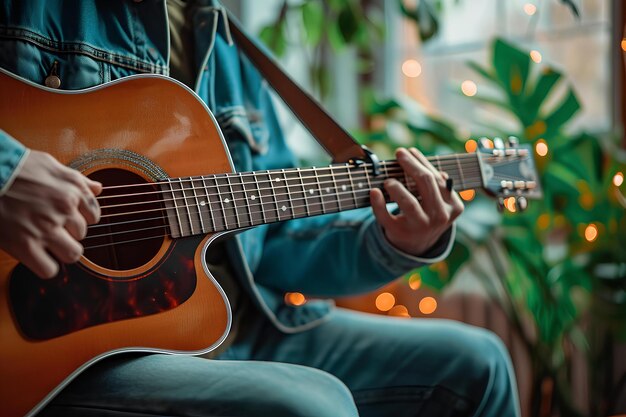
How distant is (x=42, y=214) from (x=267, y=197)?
29cm

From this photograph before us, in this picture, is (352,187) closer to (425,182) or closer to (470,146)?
(425,182)

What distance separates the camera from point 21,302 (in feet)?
2.19

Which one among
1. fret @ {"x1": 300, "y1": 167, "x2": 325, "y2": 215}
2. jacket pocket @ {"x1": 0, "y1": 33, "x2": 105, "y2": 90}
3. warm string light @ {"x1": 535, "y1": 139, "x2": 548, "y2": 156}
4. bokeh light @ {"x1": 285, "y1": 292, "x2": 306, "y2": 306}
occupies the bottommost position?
bokeh light @ {"x1": 285, "y1": 292, "x2": 306, "y2": 306}

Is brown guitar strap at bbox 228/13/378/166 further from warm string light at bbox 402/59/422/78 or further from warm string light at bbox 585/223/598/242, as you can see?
warm string light at bbox 402/59/422/78

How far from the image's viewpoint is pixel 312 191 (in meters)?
0.88

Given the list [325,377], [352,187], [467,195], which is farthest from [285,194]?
[467,195]

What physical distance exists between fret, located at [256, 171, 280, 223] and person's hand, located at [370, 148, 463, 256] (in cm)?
16

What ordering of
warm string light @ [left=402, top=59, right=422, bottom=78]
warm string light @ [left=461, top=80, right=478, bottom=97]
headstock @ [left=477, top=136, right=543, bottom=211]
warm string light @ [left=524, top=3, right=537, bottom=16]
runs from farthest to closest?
warm string light @ [left=402, top=59, right=422, bottom=78] < warm string light @ [left=524, top=3, right=537, bottom=16] < warm string light @ [left=461, top=80, right=478, bottom=97] < headstock @ [left=477, top=136, right=543, bottom=211]

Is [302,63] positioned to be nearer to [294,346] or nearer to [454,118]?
[454,118]

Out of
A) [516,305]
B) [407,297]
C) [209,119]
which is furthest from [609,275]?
[209,119]

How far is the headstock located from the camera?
1036mm

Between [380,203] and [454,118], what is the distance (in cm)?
116

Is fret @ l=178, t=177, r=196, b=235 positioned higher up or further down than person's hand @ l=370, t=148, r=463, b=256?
higher up

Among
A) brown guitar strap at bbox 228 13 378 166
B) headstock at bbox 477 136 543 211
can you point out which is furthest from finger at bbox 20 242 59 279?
headstock at bbox 477 136 543 211
